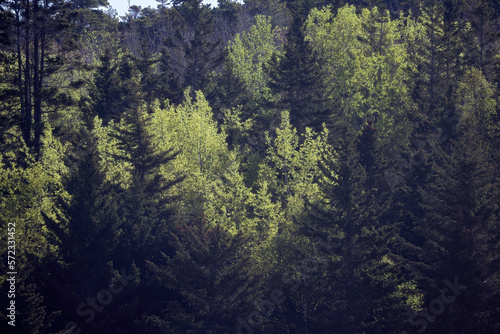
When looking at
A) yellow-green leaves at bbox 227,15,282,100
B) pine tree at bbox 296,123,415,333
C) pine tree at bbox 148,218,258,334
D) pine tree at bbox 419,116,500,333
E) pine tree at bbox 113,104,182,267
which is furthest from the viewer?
yellow-green leaves at bbox 227,15,282,100

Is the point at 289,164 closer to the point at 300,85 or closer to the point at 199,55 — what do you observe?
the point at 300,85

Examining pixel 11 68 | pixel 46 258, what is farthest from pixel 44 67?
pixel 46 258

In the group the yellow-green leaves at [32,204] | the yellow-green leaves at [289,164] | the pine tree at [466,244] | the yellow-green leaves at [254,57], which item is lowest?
the pine tree at [466,244]

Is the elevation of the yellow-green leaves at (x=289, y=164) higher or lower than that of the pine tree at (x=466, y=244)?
higher

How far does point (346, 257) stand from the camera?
79.2ft

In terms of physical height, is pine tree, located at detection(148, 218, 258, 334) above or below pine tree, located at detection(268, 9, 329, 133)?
below

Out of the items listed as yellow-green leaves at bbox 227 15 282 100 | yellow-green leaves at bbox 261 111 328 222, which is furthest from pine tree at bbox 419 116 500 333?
yellow-green leaves at bbox 227 15 282 100

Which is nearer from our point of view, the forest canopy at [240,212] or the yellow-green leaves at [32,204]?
the forest canopy at [240,212]

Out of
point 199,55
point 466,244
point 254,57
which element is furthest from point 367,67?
point 466,244

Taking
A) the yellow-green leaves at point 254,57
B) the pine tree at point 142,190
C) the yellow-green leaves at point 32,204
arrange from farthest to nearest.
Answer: the yellow-green leaves at point 254,57
the pine tree at point 142,190
the yellow-green leaves at point 32,204

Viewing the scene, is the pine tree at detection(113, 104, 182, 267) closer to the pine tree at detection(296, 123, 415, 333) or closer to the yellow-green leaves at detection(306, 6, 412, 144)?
the pine tree at detection(296, 123, 415, 333)

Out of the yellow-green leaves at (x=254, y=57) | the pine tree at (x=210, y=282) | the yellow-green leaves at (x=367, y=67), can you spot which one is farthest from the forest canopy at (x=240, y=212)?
the yellow-green leaves at (x=254, y=57)

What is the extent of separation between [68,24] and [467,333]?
2886cm

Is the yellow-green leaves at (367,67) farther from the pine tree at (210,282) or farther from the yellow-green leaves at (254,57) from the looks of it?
the pine tree at (210,282)
